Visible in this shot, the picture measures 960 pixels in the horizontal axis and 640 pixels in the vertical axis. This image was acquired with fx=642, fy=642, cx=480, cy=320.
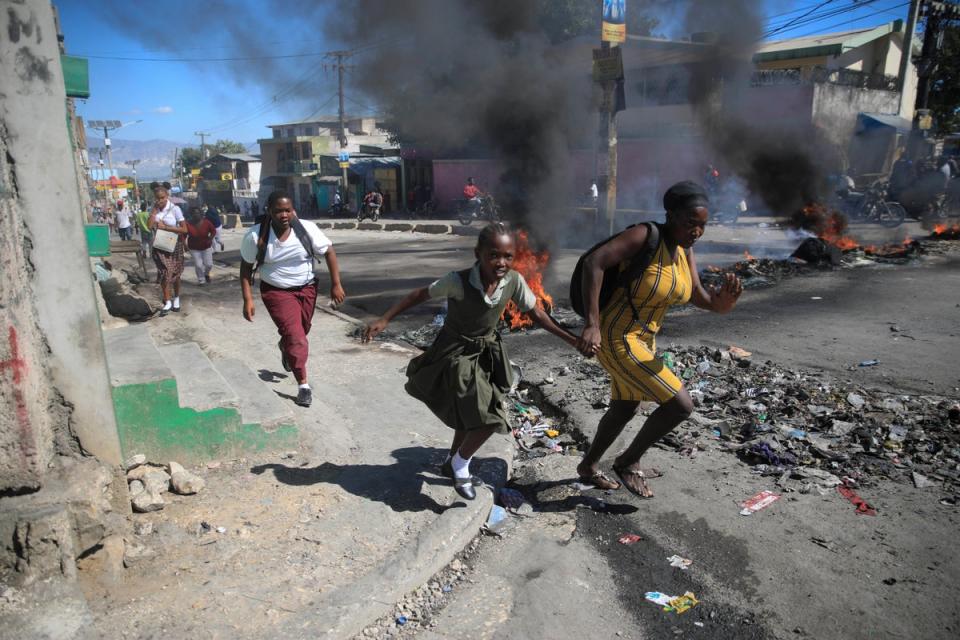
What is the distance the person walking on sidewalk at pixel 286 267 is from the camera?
412cm

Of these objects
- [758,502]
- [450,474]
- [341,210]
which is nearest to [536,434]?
[450,474]

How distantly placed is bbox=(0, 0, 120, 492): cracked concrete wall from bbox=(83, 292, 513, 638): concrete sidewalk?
1.94ft

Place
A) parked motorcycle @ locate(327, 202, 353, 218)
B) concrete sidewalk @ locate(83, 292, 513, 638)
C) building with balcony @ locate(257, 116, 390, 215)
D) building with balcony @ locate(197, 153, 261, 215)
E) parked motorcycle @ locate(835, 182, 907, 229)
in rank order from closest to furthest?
1. concrete sidewalk @ locate(83, 292, 513, 638)
2. parked motorcycle @ locate(835, 182, 907, 229)
3. parked motorcycle @ locate(327, 202, 353, 218)
4. building with balcony @ locate(257, 116, 390, 215)
5. building with balcony @ locate(197, 153, 261, 215)

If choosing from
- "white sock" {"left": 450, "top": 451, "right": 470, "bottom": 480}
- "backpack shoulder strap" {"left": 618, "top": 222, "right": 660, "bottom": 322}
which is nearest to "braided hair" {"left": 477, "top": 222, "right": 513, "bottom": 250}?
"backpack shoulder strap" {"left": 618, "top": 222, "right": 660, "bottom": 322}

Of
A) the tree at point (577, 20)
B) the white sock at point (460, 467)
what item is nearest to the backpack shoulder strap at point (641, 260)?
the white sock at point (460, 467)

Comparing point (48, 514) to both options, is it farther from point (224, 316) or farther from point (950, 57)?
point (950, 57)

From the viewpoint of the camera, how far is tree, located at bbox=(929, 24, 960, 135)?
22266mm

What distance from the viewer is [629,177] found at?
21.8 m

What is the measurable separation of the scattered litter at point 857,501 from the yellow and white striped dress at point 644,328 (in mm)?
1119

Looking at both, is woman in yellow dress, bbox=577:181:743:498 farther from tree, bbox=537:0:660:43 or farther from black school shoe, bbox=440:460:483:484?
tree, bbox=537:0:660:43

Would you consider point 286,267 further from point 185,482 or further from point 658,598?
point 658,598

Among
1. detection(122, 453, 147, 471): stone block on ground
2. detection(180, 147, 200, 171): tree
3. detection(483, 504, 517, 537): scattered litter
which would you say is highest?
detection(180, 147, 200, 171): tree

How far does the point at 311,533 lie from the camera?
284 centimetres

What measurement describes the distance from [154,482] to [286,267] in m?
1.61
